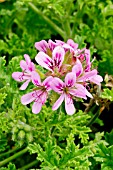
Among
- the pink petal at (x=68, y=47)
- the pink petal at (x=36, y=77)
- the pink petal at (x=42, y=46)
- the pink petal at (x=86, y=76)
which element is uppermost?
the pink petal at (x=42, y=46)

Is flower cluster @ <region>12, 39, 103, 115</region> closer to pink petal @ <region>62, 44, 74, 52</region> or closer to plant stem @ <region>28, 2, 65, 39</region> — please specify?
pink petal @ <region>62, 44, 74, 52</region>

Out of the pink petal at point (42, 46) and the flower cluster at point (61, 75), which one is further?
the pink petal at point (42, 46)

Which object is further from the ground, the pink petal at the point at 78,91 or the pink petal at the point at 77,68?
the pink petal at the point at 77,68

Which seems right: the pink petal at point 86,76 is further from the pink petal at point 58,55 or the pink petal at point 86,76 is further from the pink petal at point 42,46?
the pink petal at point 42,46

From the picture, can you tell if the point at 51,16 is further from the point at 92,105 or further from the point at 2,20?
the point at 92,105

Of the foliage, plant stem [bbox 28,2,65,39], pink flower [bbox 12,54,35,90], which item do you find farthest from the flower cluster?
plant stem [bbox 28,2,65,39]

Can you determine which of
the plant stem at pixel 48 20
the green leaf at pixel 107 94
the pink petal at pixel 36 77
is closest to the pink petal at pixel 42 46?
the pink petal at pixel 36 77

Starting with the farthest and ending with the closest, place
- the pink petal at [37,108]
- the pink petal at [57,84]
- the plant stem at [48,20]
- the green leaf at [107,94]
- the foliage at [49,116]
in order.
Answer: the plant stem at [48,20] → the green leaf at [107,94] → the foliage at [49,116] → the pink petal at [37,108] → the pink petal at [57,84]
